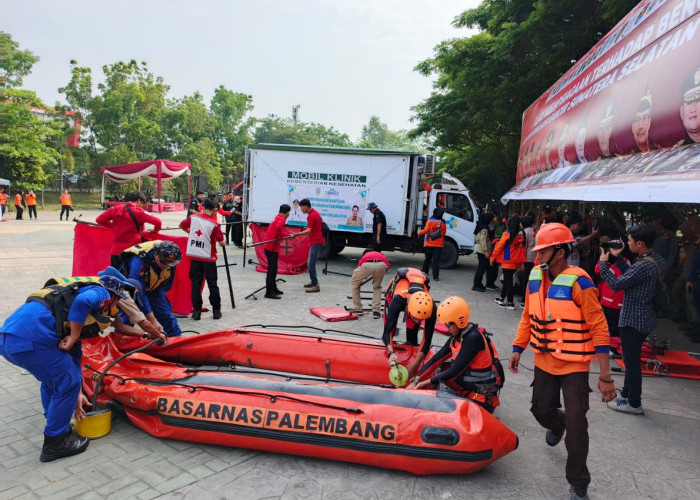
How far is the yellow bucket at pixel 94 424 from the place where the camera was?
150 inches

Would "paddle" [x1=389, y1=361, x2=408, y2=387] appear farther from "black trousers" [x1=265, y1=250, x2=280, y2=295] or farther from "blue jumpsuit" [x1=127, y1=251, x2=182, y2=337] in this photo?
"black trousers" [x1=265, y1=250, x2=280, y2=295]

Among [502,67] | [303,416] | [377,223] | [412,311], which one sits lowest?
[303,416]

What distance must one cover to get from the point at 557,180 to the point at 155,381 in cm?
675

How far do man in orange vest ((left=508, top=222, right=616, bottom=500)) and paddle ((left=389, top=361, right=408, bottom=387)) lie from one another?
1344 mm

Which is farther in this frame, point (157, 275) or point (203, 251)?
point (203, 251)

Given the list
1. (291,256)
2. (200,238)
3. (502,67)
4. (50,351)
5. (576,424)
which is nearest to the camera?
(576,424)

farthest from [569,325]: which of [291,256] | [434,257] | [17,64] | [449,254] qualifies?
[17,64]

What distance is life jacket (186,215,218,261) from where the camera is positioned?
23.3 ft

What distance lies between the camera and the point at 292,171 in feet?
42.4

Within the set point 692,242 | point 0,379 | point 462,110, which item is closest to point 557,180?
point 692,242

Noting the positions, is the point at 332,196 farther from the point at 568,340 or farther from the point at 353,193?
the point at 568,340

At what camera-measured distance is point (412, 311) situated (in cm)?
433

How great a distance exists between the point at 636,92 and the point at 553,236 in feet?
12.2

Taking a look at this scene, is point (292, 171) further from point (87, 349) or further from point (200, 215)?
point (87, 349)
